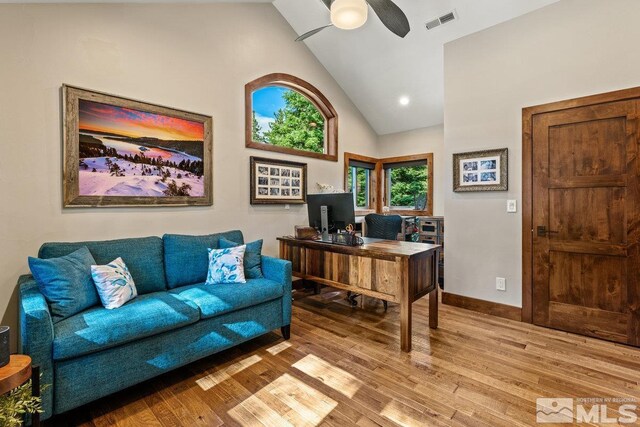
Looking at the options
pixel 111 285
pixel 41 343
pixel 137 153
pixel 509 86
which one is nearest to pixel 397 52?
pixel 509 86

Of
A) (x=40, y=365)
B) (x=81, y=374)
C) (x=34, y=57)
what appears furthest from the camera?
(x=34, y=57)

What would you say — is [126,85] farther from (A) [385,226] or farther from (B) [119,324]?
(A) [385,226]

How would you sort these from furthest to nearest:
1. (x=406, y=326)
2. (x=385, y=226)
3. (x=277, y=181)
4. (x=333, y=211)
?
(x=277, y=181) < (x=385, y=226) < (x=333, y=211) < (x=406, y=326)

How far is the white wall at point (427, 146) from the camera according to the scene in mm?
5082

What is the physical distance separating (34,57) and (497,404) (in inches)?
157

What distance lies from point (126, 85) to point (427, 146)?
4.28 meters

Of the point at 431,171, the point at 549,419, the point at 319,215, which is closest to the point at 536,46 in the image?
the point at 431,171

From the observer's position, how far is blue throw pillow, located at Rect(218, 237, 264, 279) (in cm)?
288

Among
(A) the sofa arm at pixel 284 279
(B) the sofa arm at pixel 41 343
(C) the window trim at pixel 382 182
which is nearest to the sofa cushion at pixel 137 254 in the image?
(B) the sofa arm at pixel 41 343

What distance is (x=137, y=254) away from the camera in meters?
2.56

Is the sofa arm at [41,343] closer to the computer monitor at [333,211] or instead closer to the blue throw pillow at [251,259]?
the blue throw pillow at [251,259]

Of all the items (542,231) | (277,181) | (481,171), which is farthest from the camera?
(277,181)

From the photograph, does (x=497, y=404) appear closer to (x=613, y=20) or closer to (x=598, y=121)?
(x=598, y=121)

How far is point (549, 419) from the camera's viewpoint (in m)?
1.76
